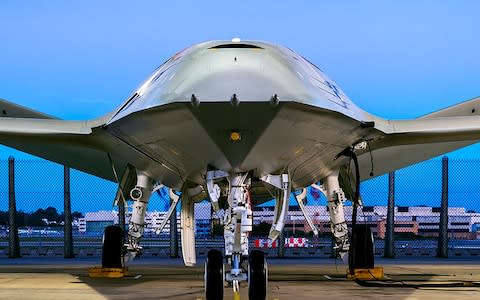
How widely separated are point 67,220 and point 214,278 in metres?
14.2

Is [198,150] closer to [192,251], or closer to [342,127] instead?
[342,127]

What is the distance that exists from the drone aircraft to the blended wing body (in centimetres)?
2

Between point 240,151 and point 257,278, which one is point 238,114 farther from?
point 257,278

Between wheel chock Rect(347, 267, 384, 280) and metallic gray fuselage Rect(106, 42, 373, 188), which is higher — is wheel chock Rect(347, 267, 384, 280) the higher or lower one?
the lower one

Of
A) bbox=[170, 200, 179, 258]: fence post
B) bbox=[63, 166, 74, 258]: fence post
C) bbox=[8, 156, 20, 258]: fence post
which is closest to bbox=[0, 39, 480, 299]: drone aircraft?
bbox=[170, 200, 179, 258]: fence post

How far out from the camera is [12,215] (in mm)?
22969

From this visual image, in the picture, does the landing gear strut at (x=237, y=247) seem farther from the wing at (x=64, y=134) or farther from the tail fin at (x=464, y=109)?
the tail fin at (x=464, y=109)

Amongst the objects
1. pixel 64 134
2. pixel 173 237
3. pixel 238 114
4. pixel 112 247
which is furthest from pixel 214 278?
pixel 173 237

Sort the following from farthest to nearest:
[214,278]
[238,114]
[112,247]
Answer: [112,247]
[214,278]
[238,114]

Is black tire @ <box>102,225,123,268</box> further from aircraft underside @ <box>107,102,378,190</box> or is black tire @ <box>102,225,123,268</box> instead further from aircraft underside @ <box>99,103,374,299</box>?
aircraft underside @ <box>107,102,378,190</box>

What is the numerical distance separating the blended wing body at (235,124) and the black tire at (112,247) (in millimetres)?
3505

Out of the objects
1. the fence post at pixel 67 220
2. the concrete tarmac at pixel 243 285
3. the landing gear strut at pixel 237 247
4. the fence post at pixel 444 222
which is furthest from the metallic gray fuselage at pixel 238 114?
the fence post at pixel 444 222

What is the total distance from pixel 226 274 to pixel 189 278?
5825 mm

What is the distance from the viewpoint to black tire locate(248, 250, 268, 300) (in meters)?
→ 9.23
